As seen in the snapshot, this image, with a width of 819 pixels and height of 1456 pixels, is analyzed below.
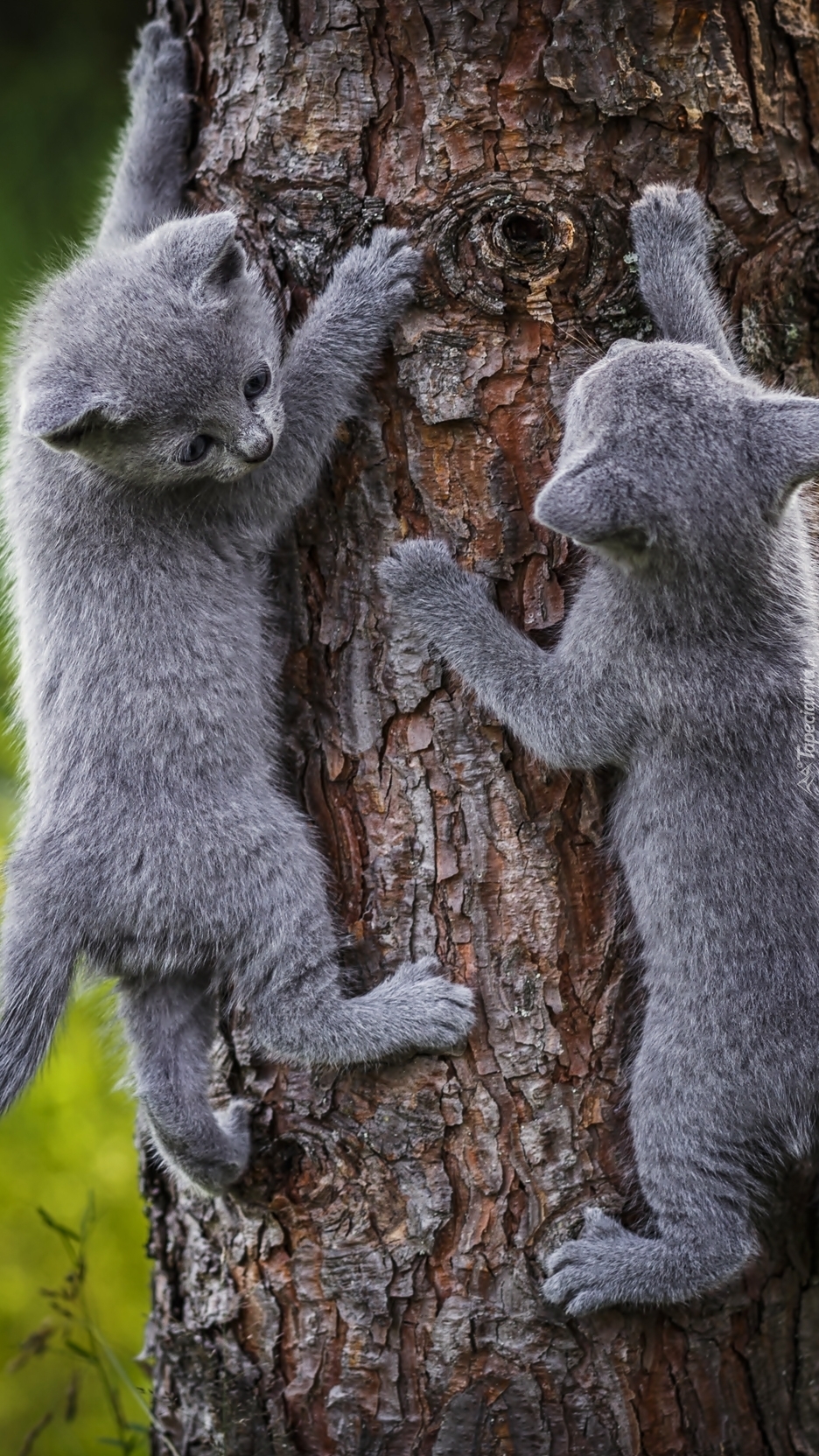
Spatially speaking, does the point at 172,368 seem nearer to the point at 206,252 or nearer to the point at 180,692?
the point at 206,252

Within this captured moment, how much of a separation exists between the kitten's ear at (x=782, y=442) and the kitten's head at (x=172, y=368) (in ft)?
3.46

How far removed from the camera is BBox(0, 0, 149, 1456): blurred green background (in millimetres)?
4223

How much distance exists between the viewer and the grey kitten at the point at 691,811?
264 centimetres

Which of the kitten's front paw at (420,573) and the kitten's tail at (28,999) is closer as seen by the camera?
the kitten's front paw at (420,573)

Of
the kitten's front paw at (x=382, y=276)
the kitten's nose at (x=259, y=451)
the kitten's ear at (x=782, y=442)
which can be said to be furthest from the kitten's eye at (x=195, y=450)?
the kitten's ear at (x=782, y=442)

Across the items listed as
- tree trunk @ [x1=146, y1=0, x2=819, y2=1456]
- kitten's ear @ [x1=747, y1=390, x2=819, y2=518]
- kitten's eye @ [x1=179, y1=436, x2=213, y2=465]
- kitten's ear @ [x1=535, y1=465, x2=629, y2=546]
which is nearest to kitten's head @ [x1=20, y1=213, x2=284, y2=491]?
kitten's eye @ [x1=179, y1=436, x2=213, y2=465]

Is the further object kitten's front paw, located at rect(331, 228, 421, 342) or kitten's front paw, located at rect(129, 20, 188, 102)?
kitten's front paw, located at rect(129, 20, 188, 102)

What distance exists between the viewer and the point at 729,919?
267cm

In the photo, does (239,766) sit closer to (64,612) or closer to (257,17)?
(64,612)

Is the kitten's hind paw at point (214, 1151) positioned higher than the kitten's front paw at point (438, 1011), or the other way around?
the kitten's front paw at point (438, 1011)

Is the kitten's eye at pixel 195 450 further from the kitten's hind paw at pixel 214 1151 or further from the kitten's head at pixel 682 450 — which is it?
the kitten's hind paw at pixel 214 1151

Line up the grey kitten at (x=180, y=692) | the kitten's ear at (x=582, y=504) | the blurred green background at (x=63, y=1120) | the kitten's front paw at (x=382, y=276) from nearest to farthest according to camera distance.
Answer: the kitten's ear at (x=582, y=504)
the kitten's front paw at (x=382, y=276)
the grey kitten at (x=180, y=692)
the blurred green background at (x=63, y=1120)

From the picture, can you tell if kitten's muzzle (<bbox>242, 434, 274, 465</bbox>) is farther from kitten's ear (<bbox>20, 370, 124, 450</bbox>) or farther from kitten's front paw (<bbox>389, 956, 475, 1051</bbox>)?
kitten's front paw (<bbox>389, 956, 475, 1051</bbox>)

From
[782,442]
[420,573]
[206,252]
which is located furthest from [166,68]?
[782,442]
